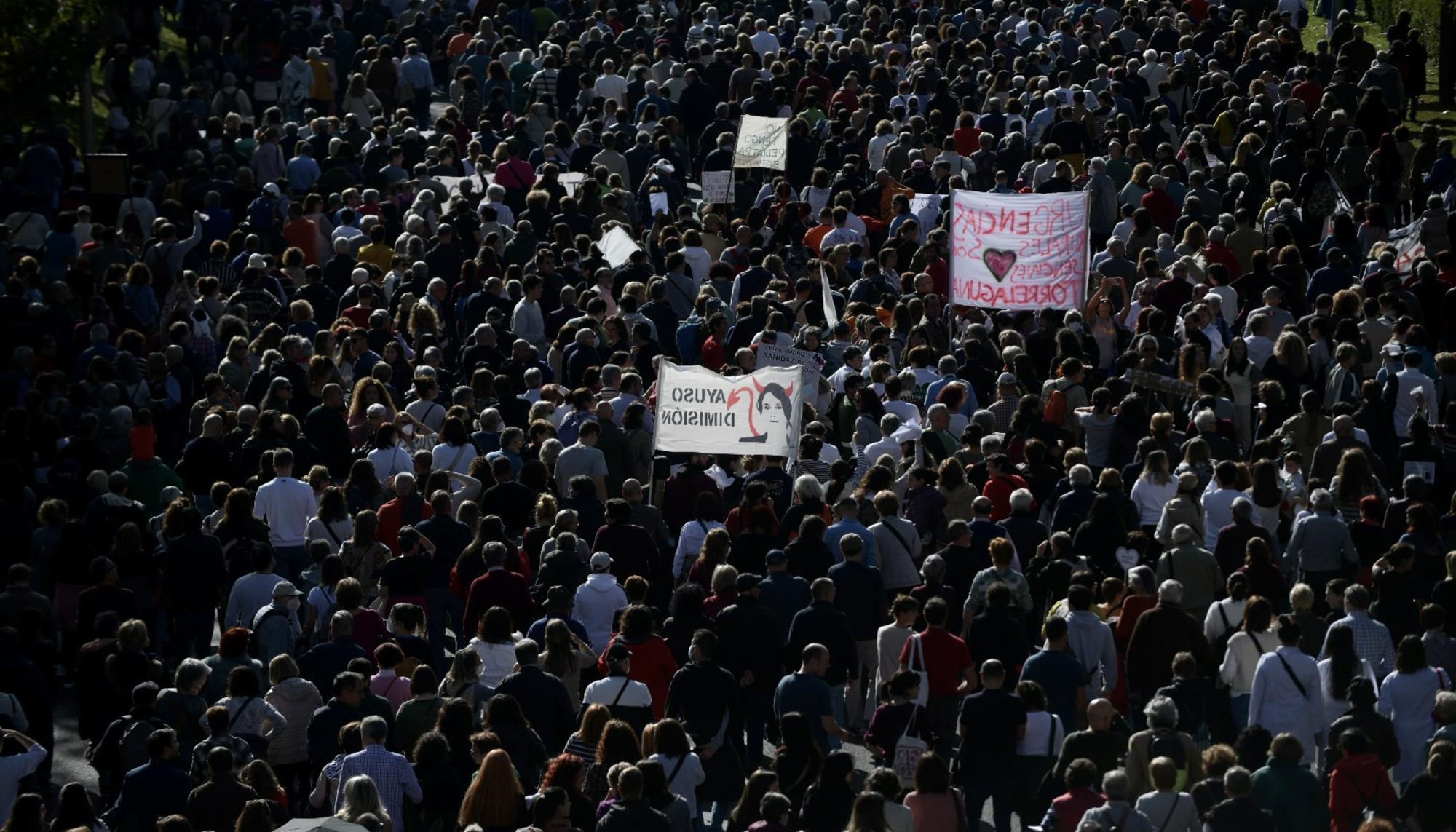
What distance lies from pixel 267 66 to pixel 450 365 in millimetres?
11960

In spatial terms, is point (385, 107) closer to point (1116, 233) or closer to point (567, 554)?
point (1116, 233)

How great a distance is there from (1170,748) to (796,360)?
7.20 meters

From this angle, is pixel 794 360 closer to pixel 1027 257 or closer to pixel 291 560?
pixel 1027 257

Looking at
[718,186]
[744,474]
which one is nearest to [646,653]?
[744,474]

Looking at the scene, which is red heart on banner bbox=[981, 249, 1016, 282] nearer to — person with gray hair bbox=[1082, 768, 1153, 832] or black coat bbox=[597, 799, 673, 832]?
person with gray hair bbox=[1082, 768, 1153, 832]

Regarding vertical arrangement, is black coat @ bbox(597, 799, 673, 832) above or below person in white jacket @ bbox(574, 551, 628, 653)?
above

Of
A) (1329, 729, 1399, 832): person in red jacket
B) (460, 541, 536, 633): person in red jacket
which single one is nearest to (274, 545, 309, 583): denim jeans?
(460, 541, 536, 633): person in red jacket

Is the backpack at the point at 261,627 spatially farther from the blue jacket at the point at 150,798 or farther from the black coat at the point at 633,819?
the black coat at the point at 633,819

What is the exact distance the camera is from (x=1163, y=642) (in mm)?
14367

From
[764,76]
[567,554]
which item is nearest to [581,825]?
[567,554]

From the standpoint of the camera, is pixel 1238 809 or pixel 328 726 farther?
pixel 328 726

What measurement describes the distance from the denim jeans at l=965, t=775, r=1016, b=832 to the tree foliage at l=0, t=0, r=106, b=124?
19.7 metres

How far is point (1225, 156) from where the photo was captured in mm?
27734

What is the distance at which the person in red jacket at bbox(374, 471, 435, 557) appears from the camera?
1661 centimetres
